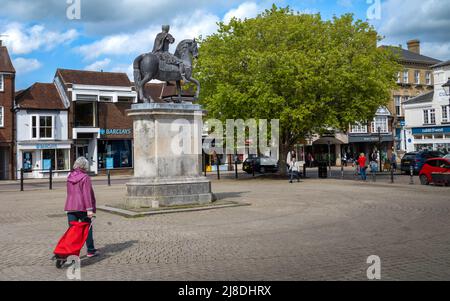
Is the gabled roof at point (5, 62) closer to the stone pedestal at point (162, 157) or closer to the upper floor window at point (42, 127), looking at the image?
the upper floor window at point (42, 127)

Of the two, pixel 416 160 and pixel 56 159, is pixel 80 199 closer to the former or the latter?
pixel 416 160

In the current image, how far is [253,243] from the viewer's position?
30.2ft

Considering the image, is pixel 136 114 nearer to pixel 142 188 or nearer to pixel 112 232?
pixel 142 188

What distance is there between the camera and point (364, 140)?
55.3 meters

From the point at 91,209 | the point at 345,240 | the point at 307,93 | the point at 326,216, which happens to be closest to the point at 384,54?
the point at 307,93

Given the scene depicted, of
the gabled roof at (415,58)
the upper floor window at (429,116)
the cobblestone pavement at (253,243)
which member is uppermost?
the gabled roof at (415,58)

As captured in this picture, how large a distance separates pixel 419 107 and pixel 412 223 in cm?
4567

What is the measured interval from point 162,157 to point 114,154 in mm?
30858

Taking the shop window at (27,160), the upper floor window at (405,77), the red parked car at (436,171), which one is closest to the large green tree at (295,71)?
the red parked car at (436,171)

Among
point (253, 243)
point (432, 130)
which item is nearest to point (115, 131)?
point (432, 130)

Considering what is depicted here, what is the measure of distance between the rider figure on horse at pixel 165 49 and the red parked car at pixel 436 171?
1421 cm

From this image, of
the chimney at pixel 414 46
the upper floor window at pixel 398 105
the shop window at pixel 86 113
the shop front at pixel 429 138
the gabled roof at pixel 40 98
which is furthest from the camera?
the chimney at pixel 414 46

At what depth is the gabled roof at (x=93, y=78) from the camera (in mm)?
43250
